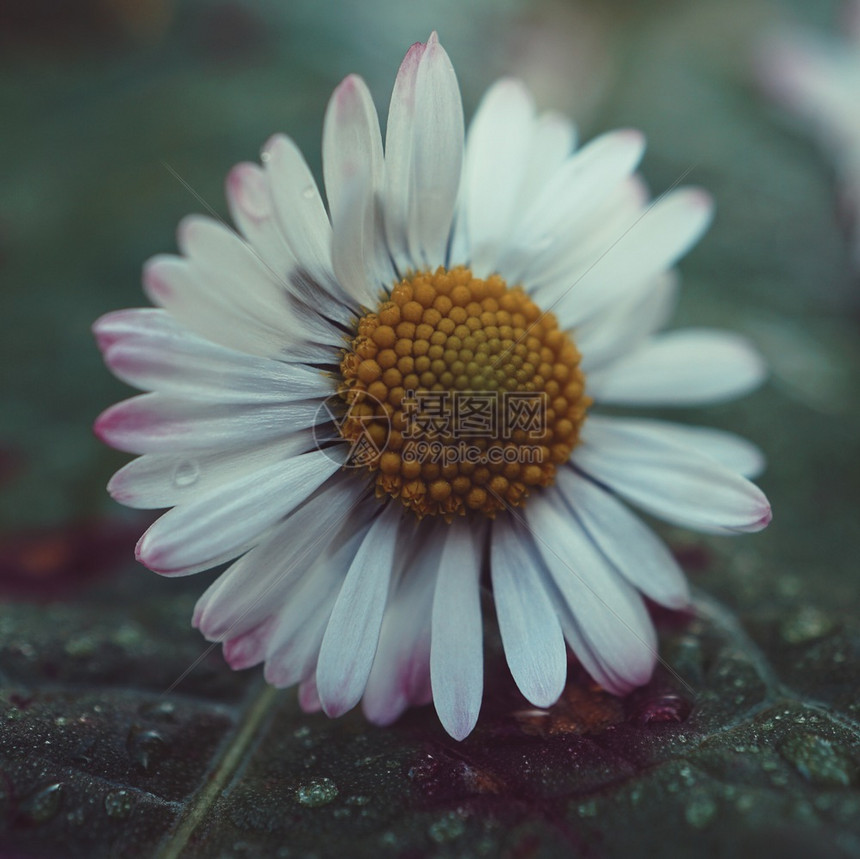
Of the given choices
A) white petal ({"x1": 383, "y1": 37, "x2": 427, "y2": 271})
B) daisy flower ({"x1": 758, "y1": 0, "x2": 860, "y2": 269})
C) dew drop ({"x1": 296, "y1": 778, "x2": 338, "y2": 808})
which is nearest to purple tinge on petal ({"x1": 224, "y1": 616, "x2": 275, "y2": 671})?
dew drop ({"x1": 296, "y1": 778, "x2": 338, "y2": 808})

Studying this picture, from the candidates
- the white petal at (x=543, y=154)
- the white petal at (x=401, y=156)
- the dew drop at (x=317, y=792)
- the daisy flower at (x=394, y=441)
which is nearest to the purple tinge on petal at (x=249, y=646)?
the daisy flower at (x=394, y=441)

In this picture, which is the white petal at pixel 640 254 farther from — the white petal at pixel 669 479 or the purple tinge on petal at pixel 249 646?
the purple tinge on petal at pixel 249 646

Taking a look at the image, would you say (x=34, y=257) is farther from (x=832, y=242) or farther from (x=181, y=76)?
(x=832, y=242)

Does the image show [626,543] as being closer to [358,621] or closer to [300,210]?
[358,621]

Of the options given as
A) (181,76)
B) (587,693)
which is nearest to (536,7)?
(181,76)

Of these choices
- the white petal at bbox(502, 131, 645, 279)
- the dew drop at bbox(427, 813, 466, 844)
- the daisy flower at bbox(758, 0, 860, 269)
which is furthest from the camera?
the daisy flower at bbox(758, 0, 860, 269)

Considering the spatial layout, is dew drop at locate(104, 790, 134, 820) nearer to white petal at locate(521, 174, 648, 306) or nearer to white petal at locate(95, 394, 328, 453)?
white petal at locate(95, 394, 328, 453)
